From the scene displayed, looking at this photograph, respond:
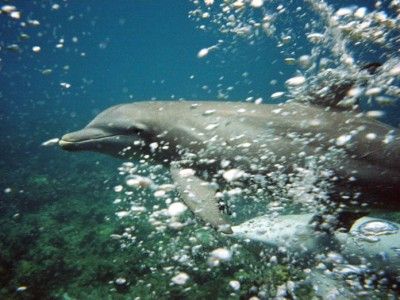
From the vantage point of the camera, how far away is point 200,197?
14.3ft

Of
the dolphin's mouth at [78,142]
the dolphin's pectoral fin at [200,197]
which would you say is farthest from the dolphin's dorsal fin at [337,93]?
the dolphin's mouth at [78,142]

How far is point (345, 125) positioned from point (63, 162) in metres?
17.1

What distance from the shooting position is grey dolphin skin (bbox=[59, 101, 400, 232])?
4.58m

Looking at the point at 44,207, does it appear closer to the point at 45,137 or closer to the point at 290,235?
the point at 290,235

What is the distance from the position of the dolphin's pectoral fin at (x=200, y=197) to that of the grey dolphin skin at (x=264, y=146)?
0.5 inches

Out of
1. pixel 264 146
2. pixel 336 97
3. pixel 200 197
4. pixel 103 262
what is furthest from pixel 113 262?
pixel 336 97

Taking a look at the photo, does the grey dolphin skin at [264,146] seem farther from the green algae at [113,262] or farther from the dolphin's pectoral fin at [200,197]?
the green algae at [113,262]

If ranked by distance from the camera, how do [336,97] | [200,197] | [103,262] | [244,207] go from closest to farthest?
1. [200,197]
2. [336,97]
3. [103,262]
4. [244,207]

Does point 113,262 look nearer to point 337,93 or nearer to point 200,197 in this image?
point 200,197

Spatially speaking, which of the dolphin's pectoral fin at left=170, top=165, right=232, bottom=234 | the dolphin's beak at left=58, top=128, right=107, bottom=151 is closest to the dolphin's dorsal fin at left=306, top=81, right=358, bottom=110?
the dolphin's pectoral fin at left=170, top=165, right=232, bottom=234

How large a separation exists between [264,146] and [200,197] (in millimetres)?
1132

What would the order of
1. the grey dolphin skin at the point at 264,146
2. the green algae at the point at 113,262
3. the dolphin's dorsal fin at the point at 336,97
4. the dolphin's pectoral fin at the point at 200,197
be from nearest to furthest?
the dolphin's pectoral fin at the point at 200,197
the grey dolphin skin at the point at 264,146
the dolphin's dorsal fin at the point at 336,97
the green algae at the point at 113,262

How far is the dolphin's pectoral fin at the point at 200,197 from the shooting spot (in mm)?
4020

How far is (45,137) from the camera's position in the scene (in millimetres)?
25875
